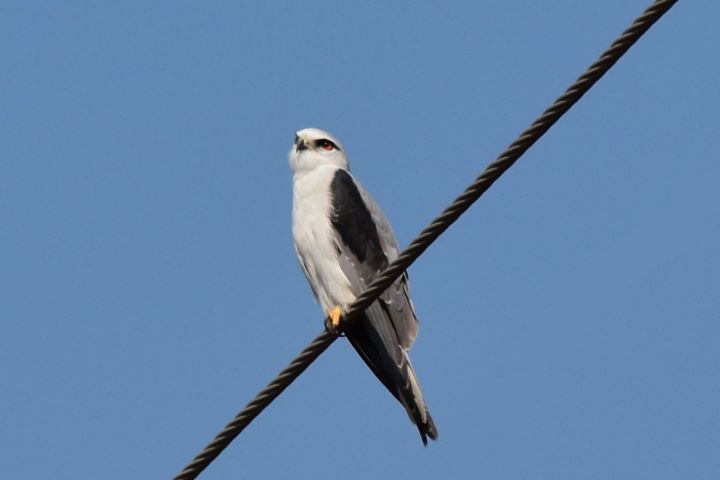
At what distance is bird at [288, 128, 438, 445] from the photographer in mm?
5715

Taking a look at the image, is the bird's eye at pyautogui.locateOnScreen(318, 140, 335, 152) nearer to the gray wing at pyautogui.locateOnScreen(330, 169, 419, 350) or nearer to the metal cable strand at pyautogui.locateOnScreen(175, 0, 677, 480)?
the gray wing at pyautogui.locateOnScreen(330, 169, 419, 350)

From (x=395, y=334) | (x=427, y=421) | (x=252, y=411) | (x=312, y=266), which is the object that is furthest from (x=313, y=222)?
(x=252, y=411)

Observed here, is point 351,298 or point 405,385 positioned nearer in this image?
point 405,385

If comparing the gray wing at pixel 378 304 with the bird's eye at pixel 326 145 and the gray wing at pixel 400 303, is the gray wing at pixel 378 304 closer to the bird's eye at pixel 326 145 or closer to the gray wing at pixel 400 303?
the gray wing at pixel 400 303

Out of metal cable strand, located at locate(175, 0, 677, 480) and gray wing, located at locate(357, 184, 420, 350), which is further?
gray wing, located at locate(357, 184, 420, 350)

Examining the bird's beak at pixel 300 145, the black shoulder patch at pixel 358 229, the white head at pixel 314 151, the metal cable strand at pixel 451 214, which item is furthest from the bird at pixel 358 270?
the metal cable strand at pixel 451 214

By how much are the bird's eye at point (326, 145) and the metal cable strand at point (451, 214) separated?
3.08 m

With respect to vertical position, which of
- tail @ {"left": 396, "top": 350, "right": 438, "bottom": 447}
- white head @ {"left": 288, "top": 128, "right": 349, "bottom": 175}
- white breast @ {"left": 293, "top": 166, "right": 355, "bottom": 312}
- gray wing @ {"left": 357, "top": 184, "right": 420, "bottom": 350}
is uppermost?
white head @ {"left": 288, "top": 128, "right": 349, "bottom": 175}

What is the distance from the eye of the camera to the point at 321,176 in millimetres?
6648

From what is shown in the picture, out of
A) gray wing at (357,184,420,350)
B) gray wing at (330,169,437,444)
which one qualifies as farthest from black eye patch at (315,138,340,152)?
gray wing at (357,184,420,350)

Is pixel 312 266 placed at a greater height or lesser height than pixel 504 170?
greater

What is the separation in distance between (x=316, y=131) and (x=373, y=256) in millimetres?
1419

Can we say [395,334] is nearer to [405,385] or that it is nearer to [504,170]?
[405,385]

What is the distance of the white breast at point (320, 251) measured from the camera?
6.04 meters
